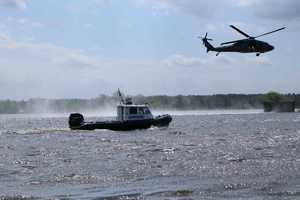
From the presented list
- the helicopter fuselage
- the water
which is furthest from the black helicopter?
the water

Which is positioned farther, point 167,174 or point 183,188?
point 167,174

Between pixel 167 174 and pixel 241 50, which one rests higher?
pixel 241 50

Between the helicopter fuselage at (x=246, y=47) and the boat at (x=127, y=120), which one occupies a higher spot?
the helicopter fuselage at (x=246, y=47)

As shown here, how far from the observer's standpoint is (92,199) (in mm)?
25172

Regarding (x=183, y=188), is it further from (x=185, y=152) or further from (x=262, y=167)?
(x=185, y=152)

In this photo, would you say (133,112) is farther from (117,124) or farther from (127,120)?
(117,124)

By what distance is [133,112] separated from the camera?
84.8 metres

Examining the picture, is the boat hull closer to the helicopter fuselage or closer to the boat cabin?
the boat cabin

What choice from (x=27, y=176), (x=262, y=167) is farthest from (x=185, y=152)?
(x=27, y=176)

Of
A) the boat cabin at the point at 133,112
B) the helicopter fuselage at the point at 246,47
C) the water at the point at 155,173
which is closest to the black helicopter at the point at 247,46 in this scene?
the helicopter fuselage at the point at 246,47

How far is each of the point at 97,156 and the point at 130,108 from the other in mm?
37027

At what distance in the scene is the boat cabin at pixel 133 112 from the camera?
277 ft

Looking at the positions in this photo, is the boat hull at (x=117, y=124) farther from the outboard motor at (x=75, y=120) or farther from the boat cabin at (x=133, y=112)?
the boat cabin at (x=133, y=112)

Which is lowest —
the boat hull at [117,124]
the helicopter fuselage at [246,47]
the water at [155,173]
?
the water at [155,173]
